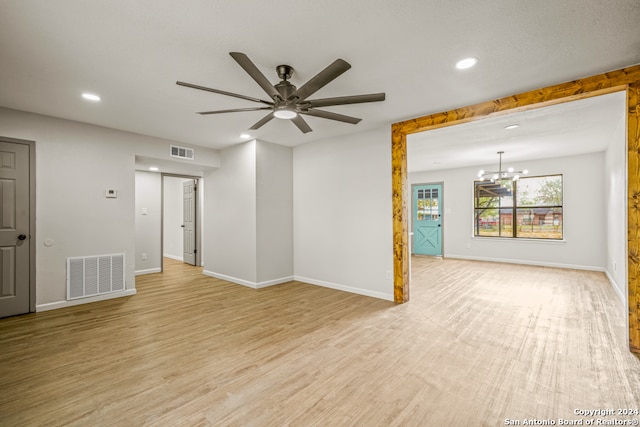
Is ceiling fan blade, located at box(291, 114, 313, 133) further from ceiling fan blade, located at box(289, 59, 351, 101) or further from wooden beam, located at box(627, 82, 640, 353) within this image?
wooden beam, located at box(627, 82, 640, 353)

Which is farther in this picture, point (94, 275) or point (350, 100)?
point (94, 275)

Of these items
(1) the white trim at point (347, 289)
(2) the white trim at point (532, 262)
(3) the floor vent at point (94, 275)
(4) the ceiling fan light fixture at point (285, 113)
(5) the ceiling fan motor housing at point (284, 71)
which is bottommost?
(1) the white trim at point (347, 289)

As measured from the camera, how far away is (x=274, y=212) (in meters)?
5.29

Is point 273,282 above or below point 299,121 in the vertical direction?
below

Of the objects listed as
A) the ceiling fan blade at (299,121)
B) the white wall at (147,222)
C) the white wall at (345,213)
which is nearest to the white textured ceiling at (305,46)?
the ceiling fan blade at (299,121)

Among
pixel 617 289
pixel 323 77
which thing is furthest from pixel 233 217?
pixel 617 289

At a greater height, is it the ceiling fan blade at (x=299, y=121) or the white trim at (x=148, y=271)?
the ceiling fan blade at (x=299, y=121)

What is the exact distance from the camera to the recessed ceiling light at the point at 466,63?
2479 mm

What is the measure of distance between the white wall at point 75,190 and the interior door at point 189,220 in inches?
99.2

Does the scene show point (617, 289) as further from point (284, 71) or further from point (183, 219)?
point (183, 219)

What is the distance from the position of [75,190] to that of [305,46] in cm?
410

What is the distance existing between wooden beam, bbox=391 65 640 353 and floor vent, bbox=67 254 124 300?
441cm

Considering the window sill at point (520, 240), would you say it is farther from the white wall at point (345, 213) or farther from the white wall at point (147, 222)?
the white wall at point (147, 222)

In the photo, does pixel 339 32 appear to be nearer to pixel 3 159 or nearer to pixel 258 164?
pixel 258 164
